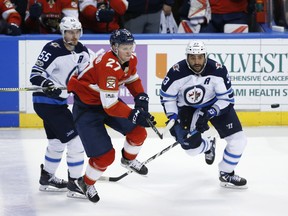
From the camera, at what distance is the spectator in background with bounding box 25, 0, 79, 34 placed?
332 inches

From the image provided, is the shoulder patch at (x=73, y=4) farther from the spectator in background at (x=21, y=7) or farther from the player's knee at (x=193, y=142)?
the player's knee at (x=193, y=142)

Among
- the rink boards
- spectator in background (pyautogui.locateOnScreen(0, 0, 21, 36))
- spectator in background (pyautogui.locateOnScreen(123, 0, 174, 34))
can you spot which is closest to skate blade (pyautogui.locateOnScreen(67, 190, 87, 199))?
the rink boards

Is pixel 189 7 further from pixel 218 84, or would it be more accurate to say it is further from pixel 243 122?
pixel 218 84

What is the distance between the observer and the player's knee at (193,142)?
20.3 feet

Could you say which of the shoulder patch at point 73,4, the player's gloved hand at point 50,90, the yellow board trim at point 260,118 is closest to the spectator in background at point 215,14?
the yellow board trim at point 260,118

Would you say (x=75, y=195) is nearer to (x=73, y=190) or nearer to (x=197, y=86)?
(x=73, y=190)

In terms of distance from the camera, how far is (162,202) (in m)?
5.94

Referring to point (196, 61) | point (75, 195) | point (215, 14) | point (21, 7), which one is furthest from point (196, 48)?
point (21, 7)

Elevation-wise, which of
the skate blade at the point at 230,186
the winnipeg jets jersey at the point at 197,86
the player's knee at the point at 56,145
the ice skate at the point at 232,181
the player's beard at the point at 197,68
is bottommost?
the skate blade at the point at 230,186

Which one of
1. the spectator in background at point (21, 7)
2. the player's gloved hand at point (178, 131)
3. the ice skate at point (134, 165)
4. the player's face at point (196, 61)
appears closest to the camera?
the player's face at point (196, 61)

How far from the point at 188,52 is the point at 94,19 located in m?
2.80

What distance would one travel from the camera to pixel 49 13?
848 cm

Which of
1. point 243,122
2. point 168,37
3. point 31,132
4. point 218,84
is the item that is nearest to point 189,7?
point 168,37

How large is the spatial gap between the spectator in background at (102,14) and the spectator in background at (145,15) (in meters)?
0.15
